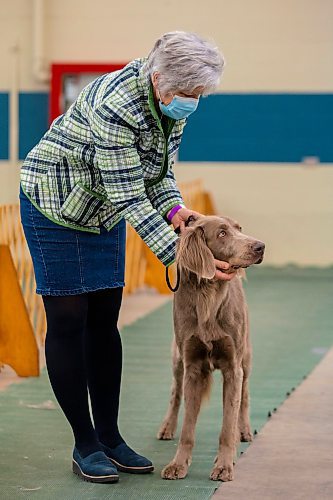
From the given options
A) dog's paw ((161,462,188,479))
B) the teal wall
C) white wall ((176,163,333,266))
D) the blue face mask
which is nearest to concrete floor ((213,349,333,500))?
dog's paw ((161,462,188,479))

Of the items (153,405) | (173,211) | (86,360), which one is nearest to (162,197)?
(173,211)

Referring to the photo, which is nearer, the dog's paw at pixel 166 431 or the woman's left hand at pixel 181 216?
the woman's left hand at pixel 181 216

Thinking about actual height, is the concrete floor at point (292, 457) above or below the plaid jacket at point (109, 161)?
below

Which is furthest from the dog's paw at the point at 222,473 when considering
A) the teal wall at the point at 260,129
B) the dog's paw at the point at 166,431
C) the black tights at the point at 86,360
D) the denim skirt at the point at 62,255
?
the teal wall at the point at 260,129

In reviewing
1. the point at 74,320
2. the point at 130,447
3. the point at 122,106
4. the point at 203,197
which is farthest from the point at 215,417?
the point at 203,197

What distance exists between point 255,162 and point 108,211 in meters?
7.34

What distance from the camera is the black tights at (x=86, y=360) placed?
11.3ft

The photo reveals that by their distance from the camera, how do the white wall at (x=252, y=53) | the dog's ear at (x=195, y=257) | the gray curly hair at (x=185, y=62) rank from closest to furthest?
the gray curly hair at (x=185, y=62) < the dog's ear at (x=195, y=257) < the white wall at (x=252, y=53)

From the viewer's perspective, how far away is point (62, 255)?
11.3 feet

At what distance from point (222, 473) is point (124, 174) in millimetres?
1082

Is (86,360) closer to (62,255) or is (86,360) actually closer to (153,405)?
(62,255)

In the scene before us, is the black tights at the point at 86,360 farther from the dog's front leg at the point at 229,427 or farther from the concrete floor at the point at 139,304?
the concrete floor at the point at 139,304

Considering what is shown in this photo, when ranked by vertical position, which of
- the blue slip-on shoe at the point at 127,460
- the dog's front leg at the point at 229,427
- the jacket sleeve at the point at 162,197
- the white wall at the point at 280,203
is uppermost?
the jacket sleeve at the point at 162,197

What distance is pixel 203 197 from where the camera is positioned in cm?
1055
